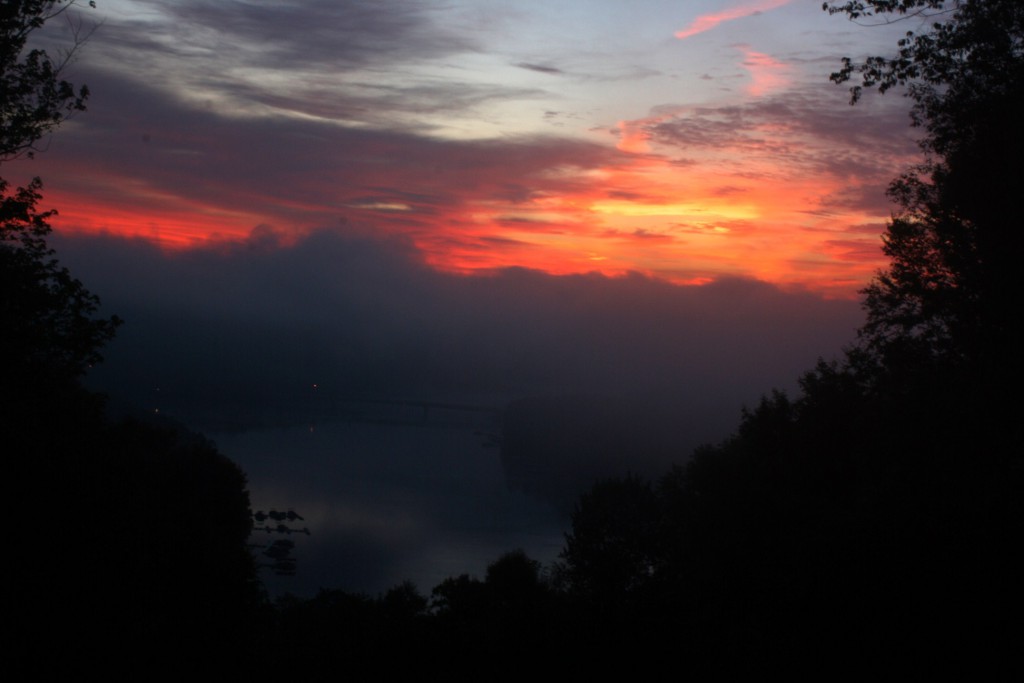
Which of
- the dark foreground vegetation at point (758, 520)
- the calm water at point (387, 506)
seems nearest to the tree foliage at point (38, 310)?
the dark foreground vegetation at point (758, 520)

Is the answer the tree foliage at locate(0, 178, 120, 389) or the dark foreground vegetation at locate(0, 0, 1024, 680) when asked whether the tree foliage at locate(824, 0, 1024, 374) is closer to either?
the dark foreground vegetation at locate(0, 0, 1024, 680)

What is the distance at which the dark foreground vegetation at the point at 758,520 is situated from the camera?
9.35 metres

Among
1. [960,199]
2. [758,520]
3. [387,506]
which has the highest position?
[960,199]

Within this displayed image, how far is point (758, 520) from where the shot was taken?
56.9ft

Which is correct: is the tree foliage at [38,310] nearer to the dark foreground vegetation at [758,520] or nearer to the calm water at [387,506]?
the dark foreground vegetation at [758,520]

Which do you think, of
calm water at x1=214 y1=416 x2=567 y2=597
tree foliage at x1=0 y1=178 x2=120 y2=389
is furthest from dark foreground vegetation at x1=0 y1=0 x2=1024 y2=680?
calm water at x1=214 y1=416 x2=567 y2=597

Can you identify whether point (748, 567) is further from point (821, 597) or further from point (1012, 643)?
point (1012, 643)

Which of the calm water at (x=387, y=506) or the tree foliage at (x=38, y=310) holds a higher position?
the tree foliage at (x=38, y=310)

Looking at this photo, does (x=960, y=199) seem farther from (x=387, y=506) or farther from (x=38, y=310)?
(x=387, y=506)

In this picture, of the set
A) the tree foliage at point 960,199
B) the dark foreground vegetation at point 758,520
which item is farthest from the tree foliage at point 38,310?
the tree foliage at point 960,199

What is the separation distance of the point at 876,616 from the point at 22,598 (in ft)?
37.4

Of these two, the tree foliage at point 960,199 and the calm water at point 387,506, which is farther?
the calm water at point 387,506

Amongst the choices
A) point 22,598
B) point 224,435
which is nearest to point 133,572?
point 22,598

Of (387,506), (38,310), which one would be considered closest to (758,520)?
(38,310)
